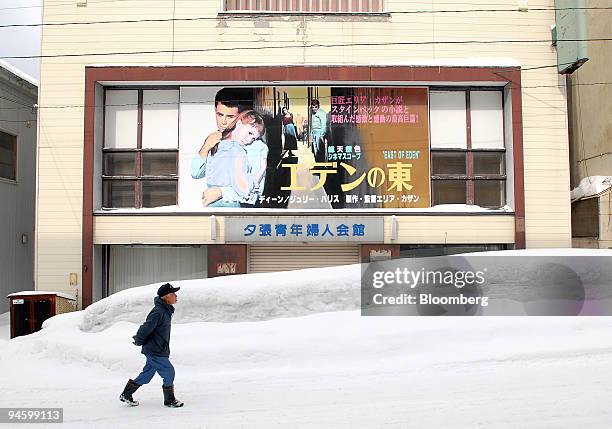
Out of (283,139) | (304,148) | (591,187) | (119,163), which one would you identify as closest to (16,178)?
(119,163)

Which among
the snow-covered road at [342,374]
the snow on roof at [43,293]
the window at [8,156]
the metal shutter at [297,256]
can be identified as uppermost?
the window at [8,156]

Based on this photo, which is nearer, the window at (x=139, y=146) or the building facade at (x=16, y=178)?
the window at (x=139, y=146)

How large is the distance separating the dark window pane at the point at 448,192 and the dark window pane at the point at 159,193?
24.3 ft

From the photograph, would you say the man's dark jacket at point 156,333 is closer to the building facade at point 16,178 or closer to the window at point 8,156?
the building facade at point 16,178

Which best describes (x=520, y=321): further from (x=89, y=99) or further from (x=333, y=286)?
(x=89, y=99)

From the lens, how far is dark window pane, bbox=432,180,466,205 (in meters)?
16.5

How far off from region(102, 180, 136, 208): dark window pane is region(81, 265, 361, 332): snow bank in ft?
19.3

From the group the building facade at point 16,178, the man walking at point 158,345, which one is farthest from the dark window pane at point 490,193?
the building facade at point 16,178

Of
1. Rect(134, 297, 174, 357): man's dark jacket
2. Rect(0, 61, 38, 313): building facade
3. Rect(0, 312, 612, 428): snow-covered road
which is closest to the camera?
Rect(0, 312, 612, 428): snow-covered road

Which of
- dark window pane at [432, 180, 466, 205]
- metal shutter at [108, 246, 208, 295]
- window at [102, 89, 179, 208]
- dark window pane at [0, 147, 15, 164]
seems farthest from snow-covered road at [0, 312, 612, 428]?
dark window pane at [0, 147, 15, 164]

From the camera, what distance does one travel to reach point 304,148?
1645 centimetres

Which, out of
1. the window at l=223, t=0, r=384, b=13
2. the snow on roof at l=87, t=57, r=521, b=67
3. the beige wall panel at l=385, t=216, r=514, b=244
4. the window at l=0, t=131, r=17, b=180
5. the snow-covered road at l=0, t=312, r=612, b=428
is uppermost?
the window at l=223, t=0, r=384, b=13

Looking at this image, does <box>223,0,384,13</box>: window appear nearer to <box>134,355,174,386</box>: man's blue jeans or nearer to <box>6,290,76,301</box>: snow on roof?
<box>6,290,76,301</box>: snow on roof

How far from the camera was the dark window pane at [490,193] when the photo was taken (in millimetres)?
16688
